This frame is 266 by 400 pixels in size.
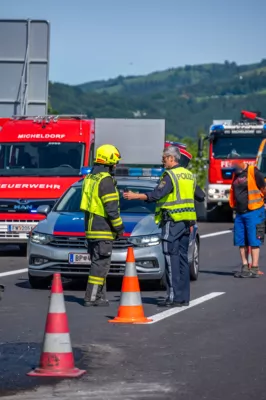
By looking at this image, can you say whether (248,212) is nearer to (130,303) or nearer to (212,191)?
(130,303)

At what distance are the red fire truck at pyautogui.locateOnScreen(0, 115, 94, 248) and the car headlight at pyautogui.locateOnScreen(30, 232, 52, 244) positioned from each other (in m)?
5.02

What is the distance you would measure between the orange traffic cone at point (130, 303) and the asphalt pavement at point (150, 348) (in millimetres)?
182

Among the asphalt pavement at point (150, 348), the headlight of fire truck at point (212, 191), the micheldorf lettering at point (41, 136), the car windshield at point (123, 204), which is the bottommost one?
the asphalt pavement at point (150, 348)

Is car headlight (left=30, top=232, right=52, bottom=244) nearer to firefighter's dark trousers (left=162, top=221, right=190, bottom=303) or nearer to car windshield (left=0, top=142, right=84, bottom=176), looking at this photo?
firefighter's dark trousers (left=162, top=221, right=190, bottom=303)

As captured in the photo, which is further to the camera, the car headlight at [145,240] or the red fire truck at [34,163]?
the red fire truck at [34,163]

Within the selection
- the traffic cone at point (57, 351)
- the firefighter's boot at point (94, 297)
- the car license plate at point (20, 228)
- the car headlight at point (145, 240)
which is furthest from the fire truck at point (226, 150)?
Result: the traffic cone at point (57, 351)

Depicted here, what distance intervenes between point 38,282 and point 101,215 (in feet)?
8.76

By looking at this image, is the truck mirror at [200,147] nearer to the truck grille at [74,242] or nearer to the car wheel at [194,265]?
the car wheel at [194,265]

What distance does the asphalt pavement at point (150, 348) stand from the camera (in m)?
8.52

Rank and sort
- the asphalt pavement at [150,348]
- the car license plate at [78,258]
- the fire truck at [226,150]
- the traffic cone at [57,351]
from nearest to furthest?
the asphalt pavement at [150,348], the traffic cone at [57,351], the car license plate at [78,258], the fire truck at [226,150]

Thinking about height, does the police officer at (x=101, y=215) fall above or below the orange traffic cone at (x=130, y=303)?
above

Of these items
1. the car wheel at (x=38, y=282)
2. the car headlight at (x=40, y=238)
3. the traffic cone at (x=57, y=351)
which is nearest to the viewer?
the traffic cone at (x=57, y=351)

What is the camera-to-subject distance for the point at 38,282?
1545 centimetres

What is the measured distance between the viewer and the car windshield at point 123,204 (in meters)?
16.0
